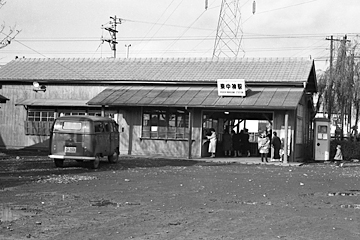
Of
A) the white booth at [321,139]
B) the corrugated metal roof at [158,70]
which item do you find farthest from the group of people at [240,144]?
the white booth at [321,139]

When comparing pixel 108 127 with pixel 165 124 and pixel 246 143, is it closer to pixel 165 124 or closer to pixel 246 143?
pixel 165 124

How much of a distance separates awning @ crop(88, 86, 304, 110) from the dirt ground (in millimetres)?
8633

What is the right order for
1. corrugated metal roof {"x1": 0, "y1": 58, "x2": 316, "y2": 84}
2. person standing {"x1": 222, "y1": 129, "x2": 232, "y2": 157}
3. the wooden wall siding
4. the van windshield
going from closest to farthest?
the van windshield < corrugated metal roof {"x1": 0, "y1": 58, "x2": 316, "y2": 84} < person standing {"x1": 222, "y1": 129, "x2": 232, "y2": 157} < the wooden wall siding

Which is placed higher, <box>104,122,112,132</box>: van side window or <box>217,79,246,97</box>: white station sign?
<box>217,79,246,97</box>: white station sign

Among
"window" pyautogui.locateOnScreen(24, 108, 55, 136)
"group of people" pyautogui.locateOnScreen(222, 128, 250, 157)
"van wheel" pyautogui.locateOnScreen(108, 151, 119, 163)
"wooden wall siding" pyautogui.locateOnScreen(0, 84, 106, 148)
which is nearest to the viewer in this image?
"van wheel" pyautogui.locateOnScreen(108, 151, 119, 163)

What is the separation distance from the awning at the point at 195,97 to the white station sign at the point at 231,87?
0.26 meters

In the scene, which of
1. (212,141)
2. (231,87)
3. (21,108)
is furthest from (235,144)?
(21,108)

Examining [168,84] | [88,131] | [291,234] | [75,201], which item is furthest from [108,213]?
[168,84]

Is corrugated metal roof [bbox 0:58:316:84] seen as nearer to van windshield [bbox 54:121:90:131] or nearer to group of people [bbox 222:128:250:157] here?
group of people [bbox 222:128:250:157]

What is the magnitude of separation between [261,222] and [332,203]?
3.42 meters

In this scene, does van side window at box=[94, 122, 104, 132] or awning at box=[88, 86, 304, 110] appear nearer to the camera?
van side window at box=[94, 122, 104, 132]

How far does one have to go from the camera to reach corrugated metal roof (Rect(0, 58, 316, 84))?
31312 millimetres

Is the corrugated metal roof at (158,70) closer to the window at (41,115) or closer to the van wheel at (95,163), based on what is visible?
the window at (41,115)

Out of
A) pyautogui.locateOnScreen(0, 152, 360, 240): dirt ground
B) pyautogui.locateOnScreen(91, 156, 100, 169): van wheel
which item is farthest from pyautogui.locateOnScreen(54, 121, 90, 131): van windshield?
pyautogui.locateOnScreen(0, 152, 360, 240): dirt ground
